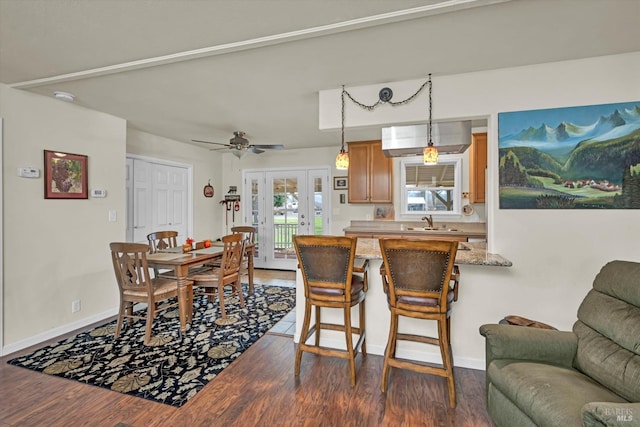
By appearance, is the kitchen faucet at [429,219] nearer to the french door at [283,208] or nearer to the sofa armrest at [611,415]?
the french door at [283,208]

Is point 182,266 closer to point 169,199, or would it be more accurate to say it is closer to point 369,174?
point 169,199

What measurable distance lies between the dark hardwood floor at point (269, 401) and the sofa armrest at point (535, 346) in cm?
51

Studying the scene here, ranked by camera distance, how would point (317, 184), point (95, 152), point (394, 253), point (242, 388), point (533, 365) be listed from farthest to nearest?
point (317, 184), point (95, 152), point (242, 388), point (394, 253), point (533, 365)

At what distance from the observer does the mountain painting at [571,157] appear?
226 centimetres

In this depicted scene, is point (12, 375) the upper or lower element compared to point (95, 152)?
lower

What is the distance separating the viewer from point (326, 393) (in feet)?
6.93

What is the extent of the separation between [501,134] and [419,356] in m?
1.95

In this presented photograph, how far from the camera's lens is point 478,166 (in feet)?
14.5

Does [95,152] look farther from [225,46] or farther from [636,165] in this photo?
[636,165]

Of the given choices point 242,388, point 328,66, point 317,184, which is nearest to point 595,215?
point 328,66

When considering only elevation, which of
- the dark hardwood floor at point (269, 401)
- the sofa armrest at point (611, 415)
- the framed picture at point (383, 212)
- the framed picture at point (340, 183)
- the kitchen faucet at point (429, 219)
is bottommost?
the dark hardwood floor at point (269, 401)

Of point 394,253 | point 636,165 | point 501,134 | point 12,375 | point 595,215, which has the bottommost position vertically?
point 12,375

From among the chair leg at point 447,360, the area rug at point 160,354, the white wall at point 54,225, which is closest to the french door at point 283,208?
the area rug at point 160,354

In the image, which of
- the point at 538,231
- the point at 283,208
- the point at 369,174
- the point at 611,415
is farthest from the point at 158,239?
the point at 611,415
